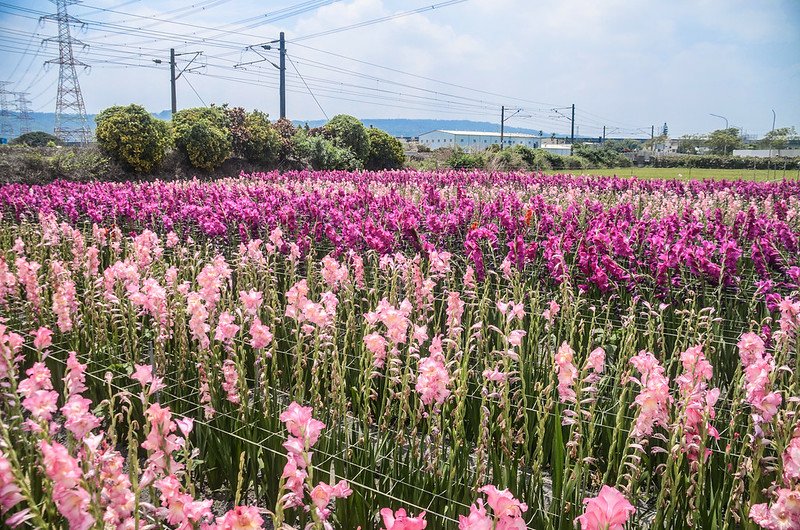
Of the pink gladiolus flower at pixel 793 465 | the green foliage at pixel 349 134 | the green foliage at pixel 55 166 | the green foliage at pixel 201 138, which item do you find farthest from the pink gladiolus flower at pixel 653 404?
the green foliage at pixel 349 134

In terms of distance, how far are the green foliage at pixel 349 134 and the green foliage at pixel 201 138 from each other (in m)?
5.32

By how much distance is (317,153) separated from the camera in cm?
2262

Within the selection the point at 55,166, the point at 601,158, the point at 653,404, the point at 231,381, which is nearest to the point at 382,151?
the point at 55,166

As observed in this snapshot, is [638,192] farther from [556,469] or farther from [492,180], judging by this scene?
[556,469]

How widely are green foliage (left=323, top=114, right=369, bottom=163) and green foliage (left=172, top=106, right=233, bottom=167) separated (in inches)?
209

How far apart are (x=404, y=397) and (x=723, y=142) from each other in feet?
255

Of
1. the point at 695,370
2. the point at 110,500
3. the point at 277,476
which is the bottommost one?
the point at 277,476

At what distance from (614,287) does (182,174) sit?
56.8ft

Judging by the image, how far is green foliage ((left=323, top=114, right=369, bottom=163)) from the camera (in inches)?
953

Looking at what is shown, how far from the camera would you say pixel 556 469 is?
2.35 meters

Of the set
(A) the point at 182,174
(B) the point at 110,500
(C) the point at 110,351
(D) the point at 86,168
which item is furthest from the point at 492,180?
(B) the point at 110,500

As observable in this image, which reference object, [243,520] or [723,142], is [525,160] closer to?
[243,520]

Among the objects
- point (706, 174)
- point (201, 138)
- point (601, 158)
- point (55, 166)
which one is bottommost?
point (55, 166)

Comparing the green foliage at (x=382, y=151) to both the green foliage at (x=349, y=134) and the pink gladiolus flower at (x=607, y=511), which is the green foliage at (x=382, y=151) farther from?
the pink gladiolus flower at (x=607, y=511)
